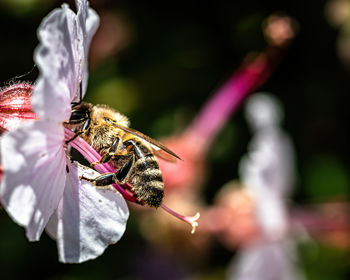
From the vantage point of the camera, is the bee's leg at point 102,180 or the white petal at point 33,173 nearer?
the white petal at point 33,173

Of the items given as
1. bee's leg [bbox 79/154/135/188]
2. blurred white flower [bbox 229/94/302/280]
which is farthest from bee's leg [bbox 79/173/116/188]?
blurred white flower [bbox 229/94/302/280]

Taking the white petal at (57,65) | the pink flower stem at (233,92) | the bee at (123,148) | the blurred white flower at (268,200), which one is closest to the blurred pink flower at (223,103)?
the pink flower stem at (233,92)

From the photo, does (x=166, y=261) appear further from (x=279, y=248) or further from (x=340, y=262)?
(x=340, y=262)

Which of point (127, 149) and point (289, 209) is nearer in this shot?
point (127, 149)

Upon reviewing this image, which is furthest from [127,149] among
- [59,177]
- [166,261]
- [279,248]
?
[166,261]

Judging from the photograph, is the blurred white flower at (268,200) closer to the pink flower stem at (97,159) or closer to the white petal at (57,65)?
the pink flower stem at (97,159)

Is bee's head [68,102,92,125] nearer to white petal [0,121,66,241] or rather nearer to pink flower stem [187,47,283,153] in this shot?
white petal [0,121,66,241]
